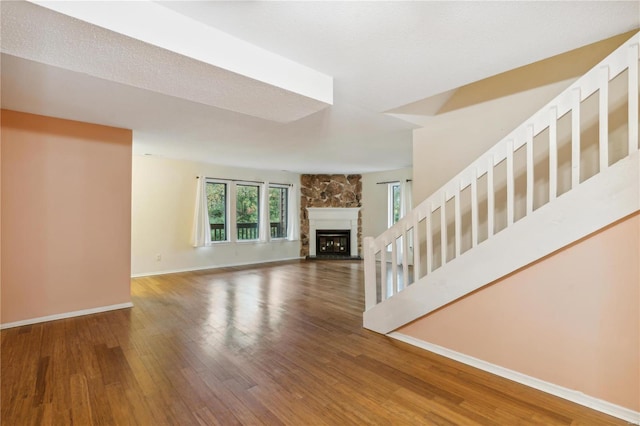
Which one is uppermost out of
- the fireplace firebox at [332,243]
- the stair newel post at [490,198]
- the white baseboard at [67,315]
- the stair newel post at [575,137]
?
the stair newel post at [575,137]

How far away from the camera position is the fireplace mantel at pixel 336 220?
8.18 meters

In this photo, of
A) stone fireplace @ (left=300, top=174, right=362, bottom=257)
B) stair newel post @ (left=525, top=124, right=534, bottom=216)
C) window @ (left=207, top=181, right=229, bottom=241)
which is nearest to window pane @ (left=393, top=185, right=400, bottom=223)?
stone fireplace @ (left=300, top=174, right=362, bottom=257)

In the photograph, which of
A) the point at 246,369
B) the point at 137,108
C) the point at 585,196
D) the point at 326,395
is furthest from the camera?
the point at 137,108

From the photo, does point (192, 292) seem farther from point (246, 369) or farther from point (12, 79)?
point (12, 79)

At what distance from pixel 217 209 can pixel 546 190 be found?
6.21 m

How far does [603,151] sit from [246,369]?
Result: 9.27ft

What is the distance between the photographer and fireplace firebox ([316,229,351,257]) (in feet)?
27.3

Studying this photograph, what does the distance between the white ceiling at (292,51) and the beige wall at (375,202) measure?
464cm

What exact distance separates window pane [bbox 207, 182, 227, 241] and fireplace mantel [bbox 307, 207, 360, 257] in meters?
2.33

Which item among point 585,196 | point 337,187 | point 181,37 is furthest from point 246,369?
point 337,187

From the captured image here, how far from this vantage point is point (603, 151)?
1.76m

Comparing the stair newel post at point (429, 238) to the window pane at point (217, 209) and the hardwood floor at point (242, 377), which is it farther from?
the window pane at point (217, 209)

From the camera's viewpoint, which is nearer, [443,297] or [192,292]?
[443,297]

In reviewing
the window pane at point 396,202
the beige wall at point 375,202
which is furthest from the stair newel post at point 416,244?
the window pane at point 396,202
